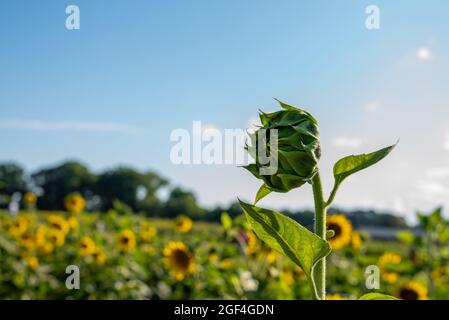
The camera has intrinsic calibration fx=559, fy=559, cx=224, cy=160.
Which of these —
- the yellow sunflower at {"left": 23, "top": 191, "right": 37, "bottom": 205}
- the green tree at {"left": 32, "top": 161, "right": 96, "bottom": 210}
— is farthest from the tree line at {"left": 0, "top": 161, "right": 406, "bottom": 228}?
the yellow sunflower at {"left": 23, "top": 191, "right": 37, "bottom": 205}

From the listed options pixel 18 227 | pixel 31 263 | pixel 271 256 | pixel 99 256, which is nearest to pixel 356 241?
pixel 271 256

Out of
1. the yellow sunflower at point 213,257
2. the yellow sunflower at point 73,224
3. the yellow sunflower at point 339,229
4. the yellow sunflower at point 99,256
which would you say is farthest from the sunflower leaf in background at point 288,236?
the yellow sunflower at point 73,224

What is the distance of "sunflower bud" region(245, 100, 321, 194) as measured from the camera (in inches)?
20.5

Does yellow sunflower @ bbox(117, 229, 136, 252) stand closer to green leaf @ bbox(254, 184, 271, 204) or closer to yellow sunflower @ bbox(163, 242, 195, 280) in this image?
yellow sunflower @ bbox(163, 242, 195, 280)

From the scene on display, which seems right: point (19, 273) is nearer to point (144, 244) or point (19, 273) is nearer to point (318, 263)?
point (144, 244)

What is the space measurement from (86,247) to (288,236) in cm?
274

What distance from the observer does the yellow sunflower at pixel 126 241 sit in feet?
9.68

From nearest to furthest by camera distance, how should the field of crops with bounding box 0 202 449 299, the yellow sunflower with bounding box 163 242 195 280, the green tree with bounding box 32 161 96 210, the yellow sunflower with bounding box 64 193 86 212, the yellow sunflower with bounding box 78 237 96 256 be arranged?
1. the field of crops with bounding box 0 202 449 299
2. the yellow sunflower with bounding box 163 242 195 280
3. the yellow sunflower with bounding box 78 237 96 256
4. the yellow sunflower with bounding box 64 193 86 212
5. the green tree with bounding box 32 161 96 210

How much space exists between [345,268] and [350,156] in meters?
2.45

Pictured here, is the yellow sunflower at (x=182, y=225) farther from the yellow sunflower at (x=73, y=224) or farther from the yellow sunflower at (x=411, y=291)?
the yellow sunflower at (x=411, y=291)

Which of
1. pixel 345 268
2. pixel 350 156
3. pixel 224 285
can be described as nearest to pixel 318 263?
pixel 350 156

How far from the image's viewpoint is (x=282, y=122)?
1.72 ft

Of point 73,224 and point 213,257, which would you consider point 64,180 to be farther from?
point 213,257

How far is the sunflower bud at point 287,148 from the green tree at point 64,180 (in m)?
23.0
